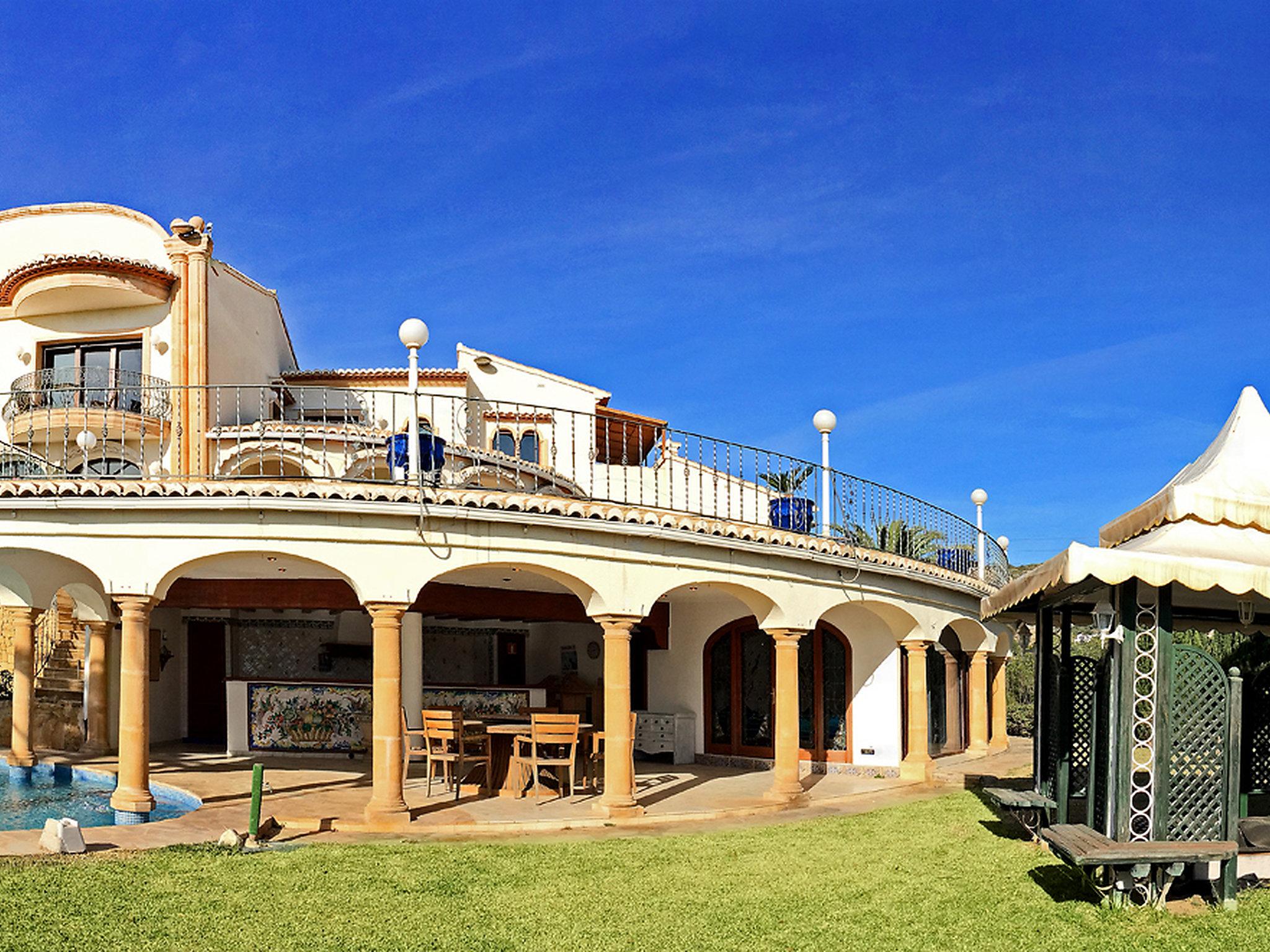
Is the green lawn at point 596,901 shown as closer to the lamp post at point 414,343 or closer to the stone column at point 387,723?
the stone column at point 387,723

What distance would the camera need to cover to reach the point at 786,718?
15.1m

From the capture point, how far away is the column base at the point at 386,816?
1239 centimetres

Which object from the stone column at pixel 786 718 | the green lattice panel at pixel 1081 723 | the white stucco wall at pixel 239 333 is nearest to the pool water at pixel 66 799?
the stone column at pixel 786 718

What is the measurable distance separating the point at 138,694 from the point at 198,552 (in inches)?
70.0

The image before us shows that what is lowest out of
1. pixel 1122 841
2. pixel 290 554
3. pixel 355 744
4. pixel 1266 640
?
pixel 355 744

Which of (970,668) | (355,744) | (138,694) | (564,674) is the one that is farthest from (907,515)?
(138,694)

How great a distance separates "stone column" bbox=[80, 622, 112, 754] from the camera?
65.0 ft

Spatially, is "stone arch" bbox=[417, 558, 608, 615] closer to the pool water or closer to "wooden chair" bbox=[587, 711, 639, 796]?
"wooden chair" bbox=[587, 711, 639, 796]

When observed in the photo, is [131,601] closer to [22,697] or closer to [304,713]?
[304,713]

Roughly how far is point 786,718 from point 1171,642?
7074mm

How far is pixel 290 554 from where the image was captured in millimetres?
12547

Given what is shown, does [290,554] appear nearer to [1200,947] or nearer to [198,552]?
[198,552]

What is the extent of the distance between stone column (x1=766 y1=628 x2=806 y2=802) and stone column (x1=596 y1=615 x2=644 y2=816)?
223 centimetres

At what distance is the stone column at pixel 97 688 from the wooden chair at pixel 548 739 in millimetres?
9027
